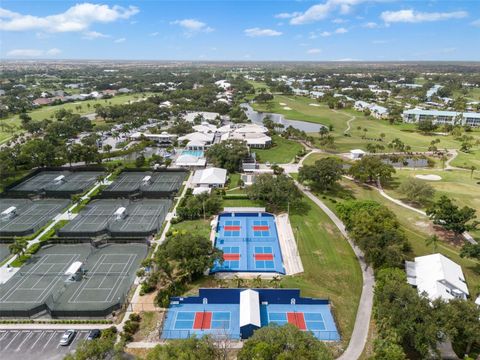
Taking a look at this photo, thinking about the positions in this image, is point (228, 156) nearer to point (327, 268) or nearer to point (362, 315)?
point (327, 268)

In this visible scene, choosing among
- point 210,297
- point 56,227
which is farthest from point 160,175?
point 210,297

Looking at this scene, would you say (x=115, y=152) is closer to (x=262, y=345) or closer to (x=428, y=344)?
(x=262, y=345)

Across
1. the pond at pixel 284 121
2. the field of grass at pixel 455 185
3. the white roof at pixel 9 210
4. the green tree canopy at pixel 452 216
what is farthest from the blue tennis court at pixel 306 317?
the pond at pixel 284 121

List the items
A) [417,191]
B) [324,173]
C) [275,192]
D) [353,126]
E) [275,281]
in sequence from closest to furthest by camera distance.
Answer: [275,281] < [275,192] < [417,191] < [324,173] < [353,126]

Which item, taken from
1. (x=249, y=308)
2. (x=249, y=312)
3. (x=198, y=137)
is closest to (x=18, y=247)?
(x=249, y=308)

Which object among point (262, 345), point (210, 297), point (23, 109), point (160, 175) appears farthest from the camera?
point (23, 109)

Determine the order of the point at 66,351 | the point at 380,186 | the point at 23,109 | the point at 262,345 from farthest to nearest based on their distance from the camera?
the point at 23,109, the point at 380,186, the point at 66,351, the point at 262,345

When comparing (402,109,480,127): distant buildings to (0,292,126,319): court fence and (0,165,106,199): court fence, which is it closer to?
(0,165,106,199): court fence
